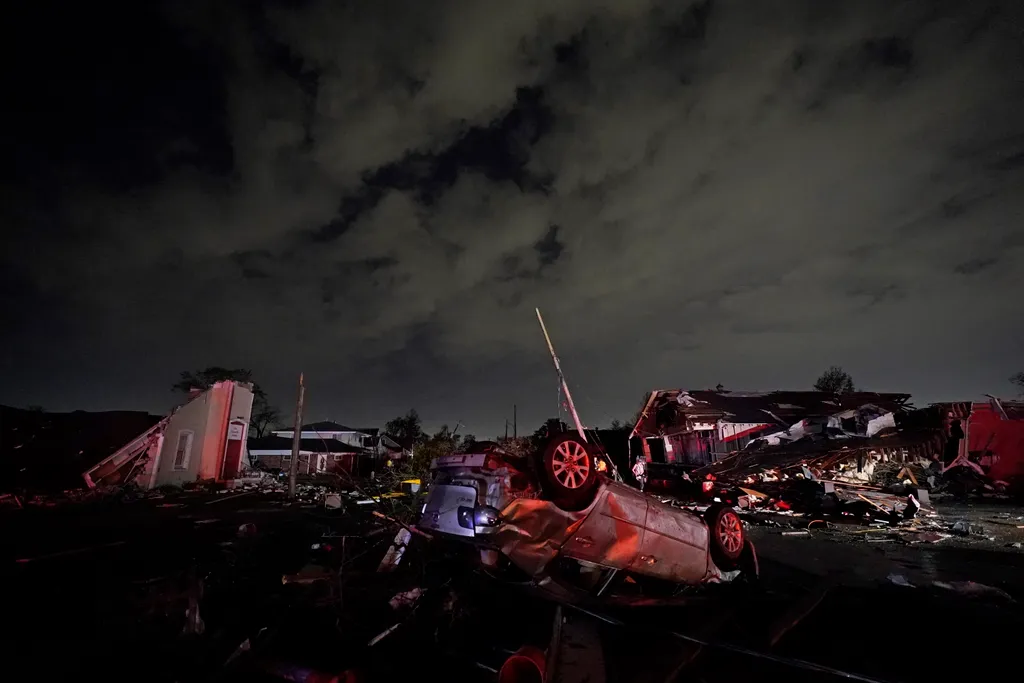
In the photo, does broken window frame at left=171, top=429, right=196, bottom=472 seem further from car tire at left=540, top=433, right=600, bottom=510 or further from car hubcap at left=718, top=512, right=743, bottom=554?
car hubcap at left=718, top=512, right=743, bottom=554

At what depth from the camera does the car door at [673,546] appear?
4.58 m

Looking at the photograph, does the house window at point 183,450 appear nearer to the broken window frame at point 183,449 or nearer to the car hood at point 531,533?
the broken window frame at point 183,449

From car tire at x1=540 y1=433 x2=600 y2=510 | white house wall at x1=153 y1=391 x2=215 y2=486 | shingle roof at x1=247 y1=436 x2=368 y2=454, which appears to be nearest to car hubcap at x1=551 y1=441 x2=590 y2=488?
car tire at x1=540 y1=433 x2=600 y2=510

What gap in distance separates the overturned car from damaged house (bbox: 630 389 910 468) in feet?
37.5

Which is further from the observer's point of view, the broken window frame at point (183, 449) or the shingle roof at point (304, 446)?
the shingle roof at point (304, 446)

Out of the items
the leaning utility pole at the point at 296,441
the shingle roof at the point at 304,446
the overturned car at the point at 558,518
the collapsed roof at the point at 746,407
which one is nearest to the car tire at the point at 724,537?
the overturned car at the point at 558,518

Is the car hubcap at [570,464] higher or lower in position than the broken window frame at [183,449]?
lower

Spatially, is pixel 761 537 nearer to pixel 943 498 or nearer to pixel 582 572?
pixel 582 572

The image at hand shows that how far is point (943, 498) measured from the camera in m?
16.1

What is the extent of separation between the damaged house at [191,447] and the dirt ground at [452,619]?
14.2 metres

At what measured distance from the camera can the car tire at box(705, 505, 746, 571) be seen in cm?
535

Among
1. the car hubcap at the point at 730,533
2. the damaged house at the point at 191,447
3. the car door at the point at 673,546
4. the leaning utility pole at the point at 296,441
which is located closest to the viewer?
the car door at the point at 673,546

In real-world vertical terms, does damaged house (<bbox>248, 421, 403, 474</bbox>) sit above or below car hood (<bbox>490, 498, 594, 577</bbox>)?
above

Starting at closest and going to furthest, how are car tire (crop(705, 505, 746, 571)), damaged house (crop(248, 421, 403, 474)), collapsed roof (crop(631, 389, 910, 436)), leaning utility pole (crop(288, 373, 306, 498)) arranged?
1. car tire (crop(705, 505, 746, 571))
2. collapsed roof (crop(631, 389, 910, 436))
3. leaning utility pole (crop(288, 373, 306, 498))
4. damaged house (crop(248, 421, 403, 474))
